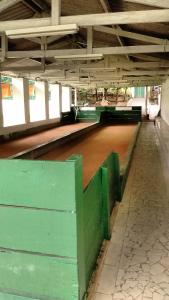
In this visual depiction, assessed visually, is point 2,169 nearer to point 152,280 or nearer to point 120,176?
point 152,280

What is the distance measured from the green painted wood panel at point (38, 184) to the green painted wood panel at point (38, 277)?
358 mm

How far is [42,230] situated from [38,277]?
0.33m

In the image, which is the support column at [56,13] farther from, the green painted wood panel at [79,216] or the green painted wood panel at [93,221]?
the green painted wood panel at [79,216]

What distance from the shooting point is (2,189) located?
1582 mm

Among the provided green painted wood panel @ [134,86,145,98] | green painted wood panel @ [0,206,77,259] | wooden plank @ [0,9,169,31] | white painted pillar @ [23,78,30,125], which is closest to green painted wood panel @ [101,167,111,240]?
green painted wood panel @ [0,206,77,259]

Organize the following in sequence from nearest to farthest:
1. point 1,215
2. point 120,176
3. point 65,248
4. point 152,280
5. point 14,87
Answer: point 65,248, point 1,215, point 152,280, point 120,176, point 14,87

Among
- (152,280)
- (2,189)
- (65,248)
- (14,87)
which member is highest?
(14,87)

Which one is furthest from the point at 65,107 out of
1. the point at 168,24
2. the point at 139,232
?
the point at 139,232

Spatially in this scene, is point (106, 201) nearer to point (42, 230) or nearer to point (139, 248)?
point (139, 248)

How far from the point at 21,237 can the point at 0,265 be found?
0.28 metres

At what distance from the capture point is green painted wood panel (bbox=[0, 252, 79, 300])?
5.10 ft

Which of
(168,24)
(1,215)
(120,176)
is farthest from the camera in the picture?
(168,24)

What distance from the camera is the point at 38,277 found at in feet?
5.30

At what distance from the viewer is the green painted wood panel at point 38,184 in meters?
1.45
